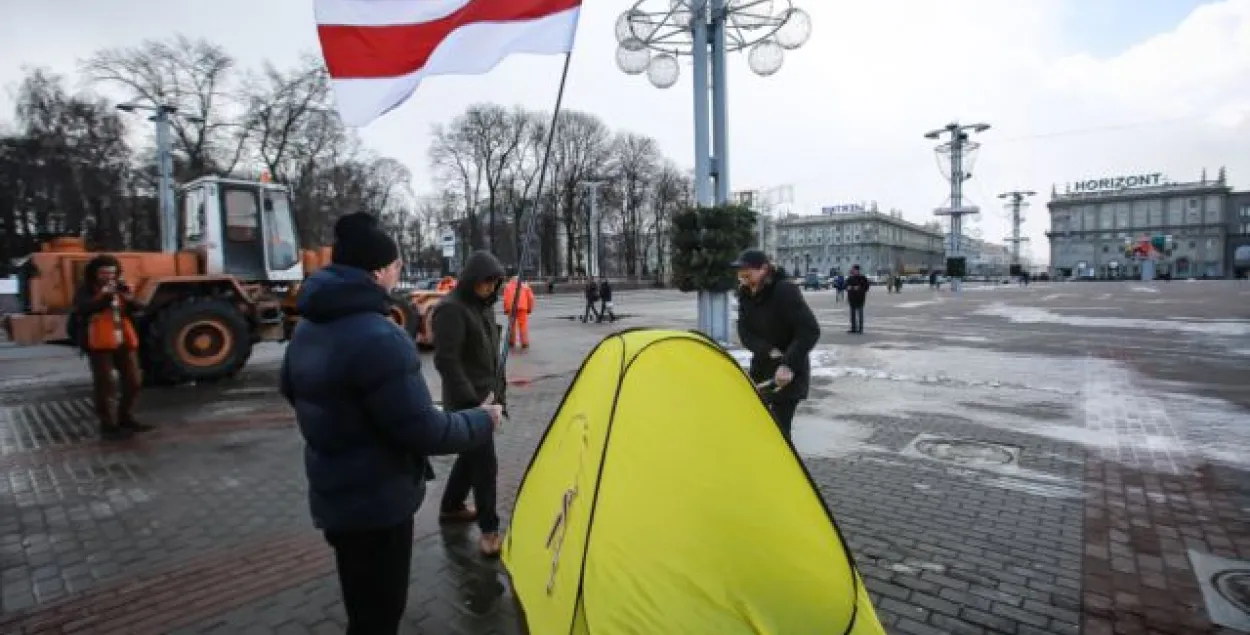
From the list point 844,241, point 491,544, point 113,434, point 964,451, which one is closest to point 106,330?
point 113,434

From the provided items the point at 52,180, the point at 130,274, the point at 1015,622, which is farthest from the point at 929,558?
the point at 52,180

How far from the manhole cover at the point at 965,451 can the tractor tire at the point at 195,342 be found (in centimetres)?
1008

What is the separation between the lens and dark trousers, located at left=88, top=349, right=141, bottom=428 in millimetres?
6520

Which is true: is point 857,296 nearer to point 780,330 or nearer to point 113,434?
point 780,330

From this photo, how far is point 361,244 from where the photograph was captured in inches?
89.5

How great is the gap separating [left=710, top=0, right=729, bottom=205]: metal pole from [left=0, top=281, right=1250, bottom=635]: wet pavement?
13.6ft

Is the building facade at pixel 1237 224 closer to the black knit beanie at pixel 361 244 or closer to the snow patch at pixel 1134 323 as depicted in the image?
the snow patch at pixel 1134 323

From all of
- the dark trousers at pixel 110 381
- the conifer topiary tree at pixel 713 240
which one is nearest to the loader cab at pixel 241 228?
the dark trousers at pixel 110 381

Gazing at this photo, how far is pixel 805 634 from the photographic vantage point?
93.1 inches

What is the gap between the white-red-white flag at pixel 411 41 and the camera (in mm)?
3473

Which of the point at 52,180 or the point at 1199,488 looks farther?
the point at 52,180

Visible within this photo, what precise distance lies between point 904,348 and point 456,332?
40.9ft

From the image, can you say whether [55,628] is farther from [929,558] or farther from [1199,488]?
[1199,488]

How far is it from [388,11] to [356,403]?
2.50 metres
